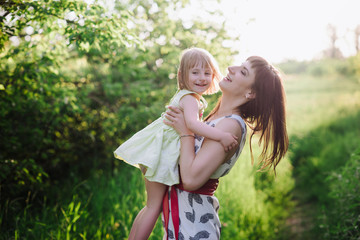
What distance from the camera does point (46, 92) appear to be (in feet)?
11.3

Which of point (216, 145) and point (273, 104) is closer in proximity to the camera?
point (216, 145)

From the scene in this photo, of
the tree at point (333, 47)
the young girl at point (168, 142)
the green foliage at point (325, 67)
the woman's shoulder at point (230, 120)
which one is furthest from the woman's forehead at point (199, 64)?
the tree at point (333, 47)

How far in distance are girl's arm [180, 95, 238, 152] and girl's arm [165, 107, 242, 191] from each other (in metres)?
0.03

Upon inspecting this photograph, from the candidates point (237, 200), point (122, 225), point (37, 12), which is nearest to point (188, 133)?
point (37, 12)

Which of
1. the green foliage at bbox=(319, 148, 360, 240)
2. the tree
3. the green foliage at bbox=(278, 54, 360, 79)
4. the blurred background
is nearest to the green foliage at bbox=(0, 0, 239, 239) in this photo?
the blurred background

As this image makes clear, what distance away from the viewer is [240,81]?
6.23 ft

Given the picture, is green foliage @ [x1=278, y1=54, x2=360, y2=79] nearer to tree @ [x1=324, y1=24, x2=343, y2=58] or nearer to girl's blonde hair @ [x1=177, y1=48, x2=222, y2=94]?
tree @ [x1=324, y1=24, x2=343, y2=58]

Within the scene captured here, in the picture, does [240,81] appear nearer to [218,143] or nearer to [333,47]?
[218,143]

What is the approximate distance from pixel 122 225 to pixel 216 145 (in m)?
1.81

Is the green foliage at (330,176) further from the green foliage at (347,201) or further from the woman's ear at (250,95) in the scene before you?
the woman's ear at (250,95)

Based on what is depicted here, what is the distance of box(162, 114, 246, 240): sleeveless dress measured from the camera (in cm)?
178

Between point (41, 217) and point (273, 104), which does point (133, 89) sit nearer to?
point (41, 217)

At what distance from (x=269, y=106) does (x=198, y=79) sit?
1.52 ft

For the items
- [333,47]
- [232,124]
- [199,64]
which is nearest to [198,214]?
[232,124]
